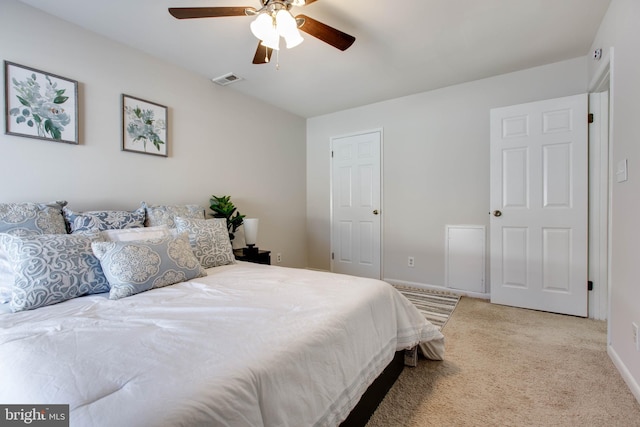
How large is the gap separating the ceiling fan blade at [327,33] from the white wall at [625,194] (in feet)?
5.24

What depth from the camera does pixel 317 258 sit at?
14.7 feet

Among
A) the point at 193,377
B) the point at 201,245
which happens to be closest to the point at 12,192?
the point at 201,245

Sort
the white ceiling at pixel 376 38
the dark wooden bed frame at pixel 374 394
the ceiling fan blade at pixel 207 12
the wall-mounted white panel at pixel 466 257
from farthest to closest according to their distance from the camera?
1. the wall-mounted white panel at pixel 466 257
2. the white ceiling at pixel 376 38
3. the ceiling fan blade at pixel 207 12
4. the dark wooden bed frame at pixel 374 394

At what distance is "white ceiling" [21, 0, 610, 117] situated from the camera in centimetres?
202

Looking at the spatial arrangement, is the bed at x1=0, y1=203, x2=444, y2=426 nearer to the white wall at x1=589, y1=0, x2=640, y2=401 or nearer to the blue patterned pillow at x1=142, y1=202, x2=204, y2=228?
the blue patterned pillow at x1=142, y1=202, x2=204, y2=228

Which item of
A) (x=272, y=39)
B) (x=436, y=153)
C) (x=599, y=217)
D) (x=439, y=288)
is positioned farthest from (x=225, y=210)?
(x=599, y=217)

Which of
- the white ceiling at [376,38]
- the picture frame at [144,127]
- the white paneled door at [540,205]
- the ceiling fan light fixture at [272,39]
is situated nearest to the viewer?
the ceiling fan light fixture at [272,39]

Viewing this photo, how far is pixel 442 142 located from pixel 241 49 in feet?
7.98

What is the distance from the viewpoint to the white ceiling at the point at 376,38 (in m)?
2.02

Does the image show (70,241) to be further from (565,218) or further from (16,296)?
(565,218)

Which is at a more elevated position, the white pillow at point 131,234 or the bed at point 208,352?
the white pillow at point 131,234

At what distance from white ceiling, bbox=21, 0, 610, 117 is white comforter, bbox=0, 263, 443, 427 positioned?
1961 millimetres

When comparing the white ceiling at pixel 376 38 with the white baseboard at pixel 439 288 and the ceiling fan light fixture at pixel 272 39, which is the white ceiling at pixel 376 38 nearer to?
the ceiling fan light fixture at pixel 272 39

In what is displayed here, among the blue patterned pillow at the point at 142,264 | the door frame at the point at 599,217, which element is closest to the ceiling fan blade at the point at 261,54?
the blue patterned pillow at the point at 142,264
